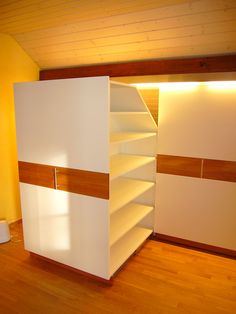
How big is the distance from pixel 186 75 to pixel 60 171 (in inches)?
63.8

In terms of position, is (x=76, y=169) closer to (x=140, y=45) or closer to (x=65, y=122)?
(x=65, y=122)

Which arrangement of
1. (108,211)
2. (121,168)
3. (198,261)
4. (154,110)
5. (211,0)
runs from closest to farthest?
(211,0)
(108,211)
(121,168)
(198,261)
(154,110)

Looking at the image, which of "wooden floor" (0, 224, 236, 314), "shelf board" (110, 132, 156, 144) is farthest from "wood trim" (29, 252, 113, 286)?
"shelf board" (110, 132, 156, 144)

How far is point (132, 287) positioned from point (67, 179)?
1.16 meters

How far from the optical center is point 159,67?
9.16ft

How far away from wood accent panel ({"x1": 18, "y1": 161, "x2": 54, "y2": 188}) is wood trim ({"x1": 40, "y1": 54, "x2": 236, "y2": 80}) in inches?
58.3

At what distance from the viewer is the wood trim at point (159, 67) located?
8.13 ft

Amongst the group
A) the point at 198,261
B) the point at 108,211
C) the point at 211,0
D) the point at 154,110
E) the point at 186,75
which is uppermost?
the point at 211,0

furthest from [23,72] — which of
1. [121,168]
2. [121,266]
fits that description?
[121,266]

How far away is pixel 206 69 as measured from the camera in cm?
253

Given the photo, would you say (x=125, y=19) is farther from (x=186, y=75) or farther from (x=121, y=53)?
(x=186, y=75)

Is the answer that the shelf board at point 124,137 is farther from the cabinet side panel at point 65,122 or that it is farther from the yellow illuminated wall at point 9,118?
the yellow illuminated wall at point 9,118

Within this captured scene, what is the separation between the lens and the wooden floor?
6.75 ft

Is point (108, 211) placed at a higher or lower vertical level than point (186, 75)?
lower
